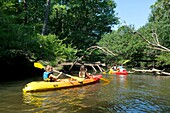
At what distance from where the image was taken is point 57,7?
30188 millimetres

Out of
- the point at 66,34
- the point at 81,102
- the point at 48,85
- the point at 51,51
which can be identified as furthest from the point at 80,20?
the point at 81,102

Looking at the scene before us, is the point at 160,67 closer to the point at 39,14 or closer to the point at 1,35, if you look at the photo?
the point at 39,14

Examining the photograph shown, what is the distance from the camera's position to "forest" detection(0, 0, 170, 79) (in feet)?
54.8

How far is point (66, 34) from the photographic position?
33594mm

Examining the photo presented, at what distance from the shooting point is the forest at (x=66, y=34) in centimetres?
1670

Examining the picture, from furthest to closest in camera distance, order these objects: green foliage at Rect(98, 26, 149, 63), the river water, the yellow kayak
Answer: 1. green foliage at Rect(98, 26, 149, 63)
2. the yellow kayak
3. the river water

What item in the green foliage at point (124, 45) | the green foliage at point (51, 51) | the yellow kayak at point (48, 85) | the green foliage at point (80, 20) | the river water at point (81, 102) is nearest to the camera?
the river water at point (81, 102)

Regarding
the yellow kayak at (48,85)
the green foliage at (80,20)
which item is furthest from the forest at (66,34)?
the yellow kayak at (48,85)

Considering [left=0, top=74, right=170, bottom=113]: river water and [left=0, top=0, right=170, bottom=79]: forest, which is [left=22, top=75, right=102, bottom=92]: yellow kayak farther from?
[left=0, top=0, right=170, bottom=79]: forest

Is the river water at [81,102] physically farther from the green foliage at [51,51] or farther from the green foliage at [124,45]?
the green foliage at [124,45]

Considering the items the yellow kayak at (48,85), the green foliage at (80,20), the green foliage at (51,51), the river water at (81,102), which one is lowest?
the river water at (81,102)

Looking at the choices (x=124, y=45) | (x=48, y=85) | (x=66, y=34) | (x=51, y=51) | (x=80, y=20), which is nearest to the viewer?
(x=48, y=85)

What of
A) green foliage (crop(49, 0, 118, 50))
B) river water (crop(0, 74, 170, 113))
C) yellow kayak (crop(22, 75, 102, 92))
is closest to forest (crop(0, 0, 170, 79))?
green foliage (crop(49, 0, 118, 50))

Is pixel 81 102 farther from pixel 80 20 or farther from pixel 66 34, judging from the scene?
pixel 80 20
